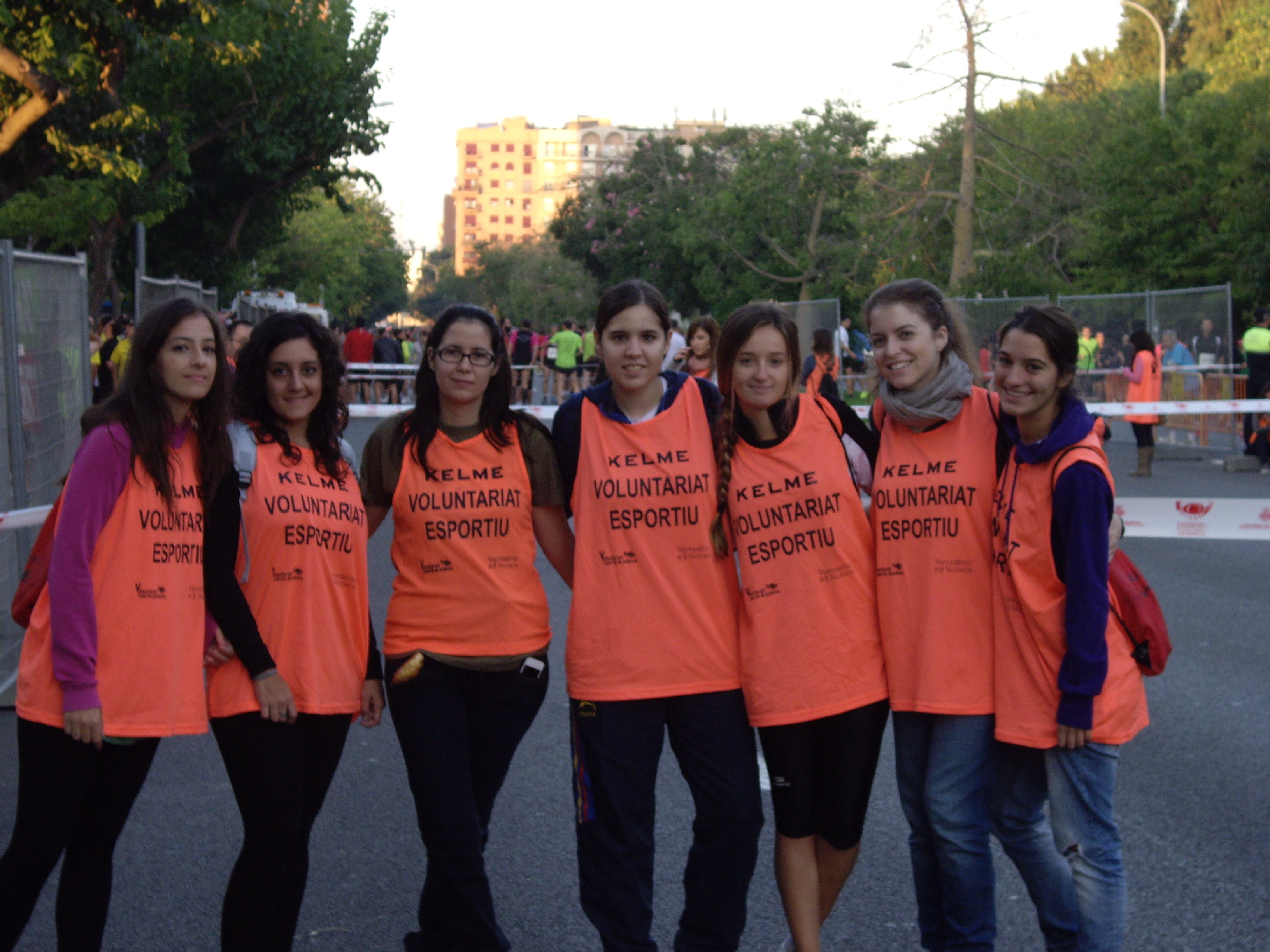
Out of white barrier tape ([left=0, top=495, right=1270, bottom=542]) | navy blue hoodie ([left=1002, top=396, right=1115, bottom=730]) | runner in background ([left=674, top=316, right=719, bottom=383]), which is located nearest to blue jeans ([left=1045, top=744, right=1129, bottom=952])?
→ navy blue hoodie ([left=1002, top=396, right=1115, bottom=730])

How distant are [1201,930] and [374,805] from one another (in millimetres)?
3014

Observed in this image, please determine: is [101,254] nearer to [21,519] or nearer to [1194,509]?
[21,519]

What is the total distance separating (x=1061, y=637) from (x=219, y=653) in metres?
2.07

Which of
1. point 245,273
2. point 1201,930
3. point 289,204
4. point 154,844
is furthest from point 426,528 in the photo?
point 245,273

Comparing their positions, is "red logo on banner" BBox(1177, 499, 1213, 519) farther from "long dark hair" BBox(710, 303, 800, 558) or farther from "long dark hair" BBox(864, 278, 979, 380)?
"long dark hair" BBox(710, 303, 800, 558)

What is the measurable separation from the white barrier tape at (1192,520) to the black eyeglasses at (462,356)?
5.94 m

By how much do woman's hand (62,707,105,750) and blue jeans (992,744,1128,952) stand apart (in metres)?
2.20

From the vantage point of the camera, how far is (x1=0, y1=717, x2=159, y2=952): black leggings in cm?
317

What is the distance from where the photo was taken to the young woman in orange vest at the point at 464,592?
361 cm

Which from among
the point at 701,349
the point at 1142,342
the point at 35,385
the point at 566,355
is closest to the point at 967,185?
the point at 1142,342

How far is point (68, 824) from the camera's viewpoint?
10.5 ft

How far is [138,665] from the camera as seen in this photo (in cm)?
324

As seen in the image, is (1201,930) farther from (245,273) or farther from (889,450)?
(245,273)

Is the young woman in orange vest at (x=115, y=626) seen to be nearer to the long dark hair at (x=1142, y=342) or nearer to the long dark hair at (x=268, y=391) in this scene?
the long dark hair at (x=268, y=391)
